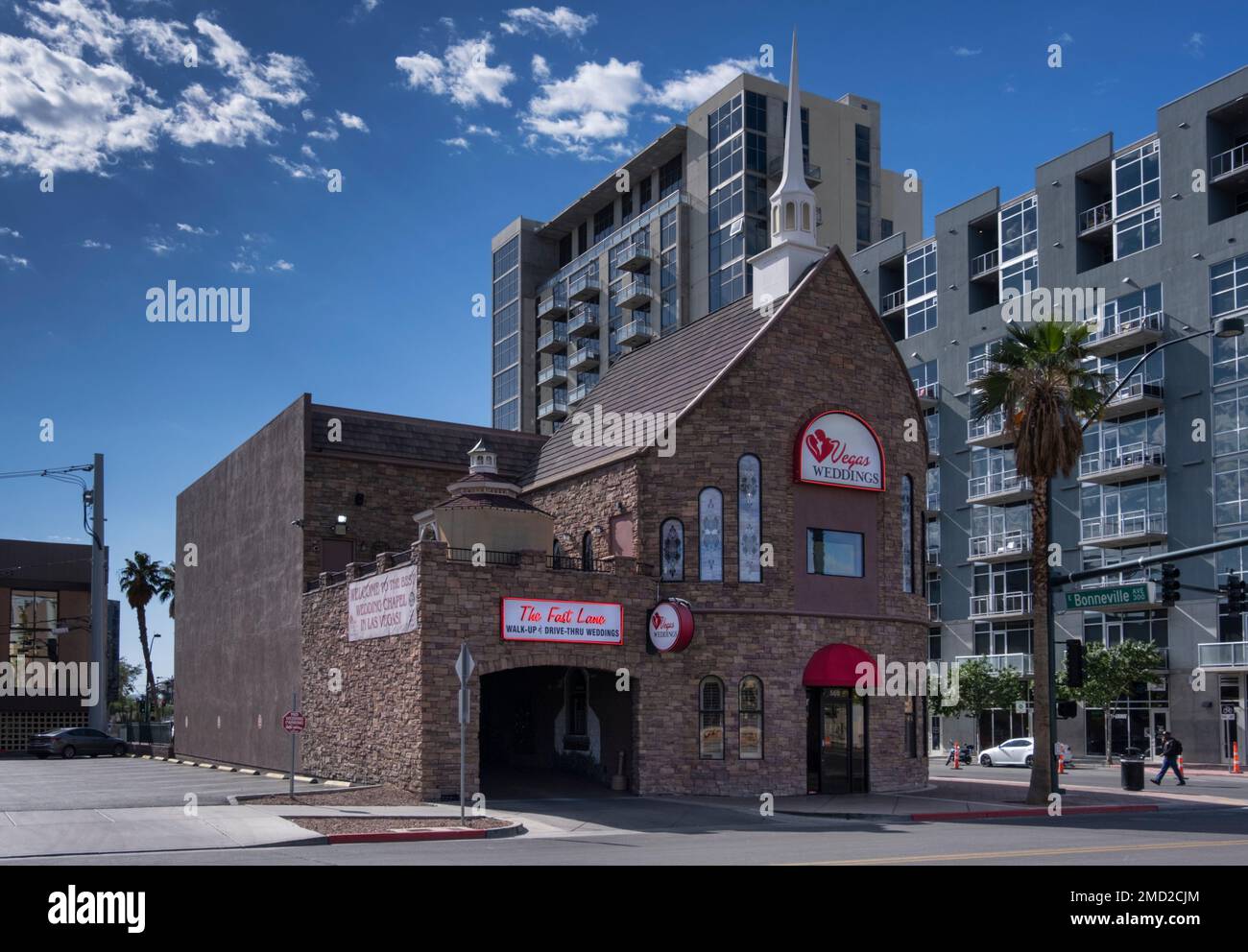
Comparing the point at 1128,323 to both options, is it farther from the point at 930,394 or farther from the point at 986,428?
the point at 930,394

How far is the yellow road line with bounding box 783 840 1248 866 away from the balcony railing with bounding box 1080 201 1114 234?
46.2m

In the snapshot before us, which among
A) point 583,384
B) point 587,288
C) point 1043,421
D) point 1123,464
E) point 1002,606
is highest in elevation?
point 587,288

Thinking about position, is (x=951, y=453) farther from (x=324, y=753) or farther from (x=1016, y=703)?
(x=324, y=753)

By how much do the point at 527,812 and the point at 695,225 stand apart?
65.3 m

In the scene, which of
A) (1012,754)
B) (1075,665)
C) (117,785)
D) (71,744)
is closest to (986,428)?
(1012,754)

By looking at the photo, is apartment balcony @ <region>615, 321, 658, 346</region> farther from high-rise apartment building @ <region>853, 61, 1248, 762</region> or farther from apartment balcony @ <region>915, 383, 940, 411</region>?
apartment balcony @ <region>915, 383, 940, 411</region>

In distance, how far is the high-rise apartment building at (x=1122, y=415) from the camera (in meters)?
54.5

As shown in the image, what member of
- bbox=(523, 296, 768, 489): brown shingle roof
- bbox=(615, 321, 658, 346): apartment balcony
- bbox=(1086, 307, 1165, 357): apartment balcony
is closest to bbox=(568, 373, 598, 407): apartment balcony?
bbox=(615, 321, 658, 346): apartment balcony

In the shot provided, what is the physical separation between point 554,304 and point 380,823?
8157 centimetres

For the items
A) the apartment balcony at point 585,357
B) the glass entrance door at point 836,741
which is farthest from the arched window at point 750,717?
the apartment balcony at point 585,357

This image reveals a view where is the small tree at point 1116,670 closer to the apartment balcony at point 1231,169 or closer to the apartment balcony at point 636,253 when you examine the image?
the apartment balcony at point 1231,169

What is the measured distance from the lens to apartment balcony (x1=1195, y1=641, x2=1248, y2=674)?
5291cm

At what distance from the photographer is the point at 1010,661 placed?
65375 millimetres
